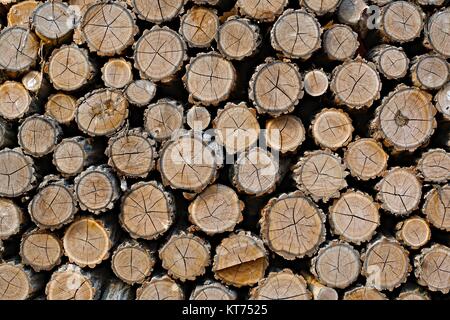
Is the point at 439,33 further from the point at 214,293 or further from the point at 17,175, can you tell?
the point at 17,175

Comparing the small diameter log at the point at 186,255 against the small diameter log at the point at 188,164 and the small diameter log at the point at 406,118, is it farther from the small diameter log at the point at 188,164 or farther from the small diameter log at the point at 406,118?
the small diameter log at the point at 406,118

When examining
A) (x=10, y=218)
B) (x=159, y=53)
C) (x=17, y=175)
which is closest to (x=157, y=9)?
(x=159, y=53)

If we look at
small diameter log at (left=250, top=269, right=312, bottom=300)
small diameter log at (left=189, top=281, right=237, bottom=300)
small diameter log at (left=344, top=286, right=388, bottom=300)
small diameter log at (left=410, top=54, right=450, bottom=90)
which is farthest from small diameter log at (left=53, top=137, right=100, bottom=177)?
small diameter log at (left=410, top=54, right=450, bottom=90)

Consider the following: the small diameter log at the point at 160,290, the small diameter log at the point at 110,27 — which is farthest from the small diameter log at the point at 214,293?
the small diameter log at the point at 110,27

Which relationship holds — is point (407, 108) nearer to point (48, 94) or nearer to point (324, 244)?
point (324, 244)

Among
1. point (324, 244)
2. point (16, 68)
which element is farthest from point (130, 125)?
point (324, 244)

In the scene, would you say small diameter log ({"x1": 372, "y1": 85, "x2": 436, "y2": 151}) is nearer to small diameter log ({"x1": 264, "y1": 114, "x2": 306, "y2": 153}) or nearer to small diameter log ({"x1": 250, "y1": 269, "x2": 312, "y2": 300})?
small diameter log ({"x1": 264, "y1": 114, "x2": 306, "y2": 153})

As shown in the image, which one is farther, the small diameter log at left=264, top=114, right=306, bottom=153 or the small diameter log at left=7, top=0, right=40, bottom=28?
the small diameter log at left=7, top=0, right=40, bottom=28
